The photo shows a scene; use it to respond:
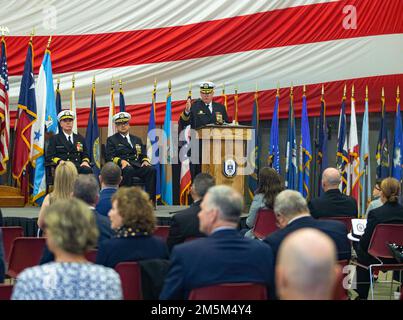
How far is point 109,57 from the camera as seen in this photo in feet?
36.7

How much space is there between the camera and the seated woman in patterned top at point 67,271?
8.67 ft

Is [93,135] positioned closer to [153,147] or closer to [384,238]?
[153,147]

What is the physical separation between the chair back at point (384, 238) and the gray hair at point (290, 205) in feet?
6.16

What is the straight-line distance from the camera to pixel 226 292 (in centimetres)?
313

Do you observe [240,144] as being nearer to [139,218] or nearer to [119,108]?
[119,108]

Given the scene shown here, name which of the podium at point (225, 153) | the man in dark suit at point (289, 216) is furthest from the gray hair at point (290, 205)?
the podium at point (225, 153)

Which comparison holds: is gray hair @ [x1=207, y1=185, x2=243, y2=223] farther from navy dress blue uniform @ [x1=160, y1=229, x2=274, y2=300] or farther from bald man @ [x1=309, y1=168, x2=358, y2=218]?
bald man @ [x1=309, y1=168, x2=358, y2=218]

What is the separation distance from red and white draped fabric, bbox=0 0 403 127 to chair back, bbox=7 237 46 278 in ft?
20.6

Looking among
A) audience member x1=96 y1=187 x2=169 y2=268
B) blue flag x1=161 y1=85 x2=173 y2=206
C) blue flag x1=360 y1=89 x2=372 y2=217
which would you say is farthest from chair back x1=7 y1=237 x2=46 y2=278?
blue flag x1=360 y1=89 x2=372 y2=217

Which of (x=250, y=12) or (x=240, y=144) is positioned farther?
(x=250, y=12)

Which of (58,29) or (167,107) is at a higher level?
(58,29)
